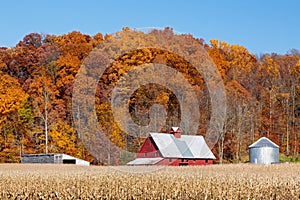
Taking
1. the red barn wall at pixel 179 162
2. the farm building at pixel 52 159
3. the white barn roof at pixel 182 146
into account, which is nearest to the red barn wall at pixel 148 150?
the white barn roof at pixel 182 146

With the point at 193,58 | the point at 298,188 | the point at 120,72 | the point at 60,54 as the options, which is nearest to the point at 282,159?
the point at 193,58

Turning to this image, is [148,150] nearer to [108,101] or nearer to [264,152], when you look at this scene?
[108,101]

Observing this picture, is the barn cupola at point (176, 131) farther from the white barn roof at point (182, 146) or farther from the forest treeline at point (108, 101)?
the forest treeline at point (108, 101)

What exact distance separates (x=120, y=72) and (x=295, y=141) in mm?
25862

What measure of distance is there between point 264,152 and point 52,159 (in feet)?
71.1

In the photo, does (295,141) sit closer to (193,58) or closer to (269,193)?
(193,58)

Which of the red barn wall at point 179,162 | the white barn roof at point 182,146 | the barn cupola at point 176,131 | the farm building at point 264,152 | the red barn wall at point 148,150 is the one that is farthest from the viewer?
the barn cupola at point 176,131

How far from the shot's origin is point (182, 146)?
176ft

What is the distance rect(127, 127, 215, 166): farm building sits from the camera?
5131 cm

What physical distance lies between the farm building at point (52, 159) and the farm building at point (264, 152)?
56.7ft

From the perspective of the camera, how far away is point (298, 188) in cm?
1591

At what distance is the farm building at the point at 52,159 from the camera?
5136cm

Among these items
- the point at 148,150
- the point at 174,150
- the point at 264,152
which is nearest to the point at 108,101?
the point at 148,150

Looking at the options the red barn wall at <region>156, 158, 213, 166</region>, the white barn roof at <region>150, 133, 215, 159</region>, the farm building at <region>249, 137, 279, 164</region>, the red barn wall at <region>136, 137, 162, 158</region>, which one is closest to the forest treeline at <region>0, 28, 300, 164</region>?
the red barn wall at <region>136, 137, 162, 158</region>
